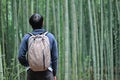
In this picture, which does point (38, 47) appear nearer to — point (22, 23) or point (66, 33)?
point (66, 33)

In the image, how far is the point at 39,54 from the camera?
2668 mm

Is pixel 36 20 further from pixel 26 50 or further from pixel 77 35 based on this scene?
pixel 77 35

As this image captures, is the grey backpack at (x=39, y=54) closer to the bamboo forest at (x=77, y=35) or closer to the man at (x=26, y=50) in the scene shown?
the man at (x=26, y=50)

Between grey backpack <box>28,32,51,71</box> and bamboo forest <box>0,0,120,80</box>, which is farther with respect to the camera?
bamboo forest <box>0,0,120,80</box>

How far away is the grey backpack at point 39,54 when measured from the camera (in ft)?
8.74

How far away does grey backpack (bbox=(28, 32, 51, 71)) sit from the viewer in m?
2.67

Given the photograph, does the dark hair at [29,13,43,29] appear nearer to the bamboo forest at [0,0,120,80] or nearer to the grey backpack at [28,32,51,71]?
the grey backpack at [28,32,51,71]

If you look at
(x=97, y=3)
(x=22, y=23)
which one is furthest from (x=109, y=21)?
(x=22, y=23)

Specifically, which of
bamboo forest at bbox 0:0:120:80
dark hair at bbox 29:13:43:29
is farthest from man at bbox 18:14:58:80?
bamboo forest at bbox 0:0:120:80

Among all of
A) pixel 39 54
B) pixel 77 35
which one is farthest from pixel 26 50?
pixel 77 35

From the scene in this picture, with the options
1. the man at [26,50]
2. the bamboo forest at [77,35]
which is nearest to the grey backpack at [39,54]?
the man at [26,50]

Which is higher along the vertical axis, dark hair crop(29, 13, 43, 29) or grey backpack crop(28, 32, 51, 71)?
dark hair crop(29, 13, 43, 29)

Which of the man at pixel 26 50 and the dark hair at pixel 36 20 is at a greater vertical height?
the dark hair at pixel 36 20

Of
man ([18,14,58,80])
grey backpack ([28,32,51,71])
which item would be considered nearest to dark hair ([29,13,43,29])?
man ([18,14,58,80])
